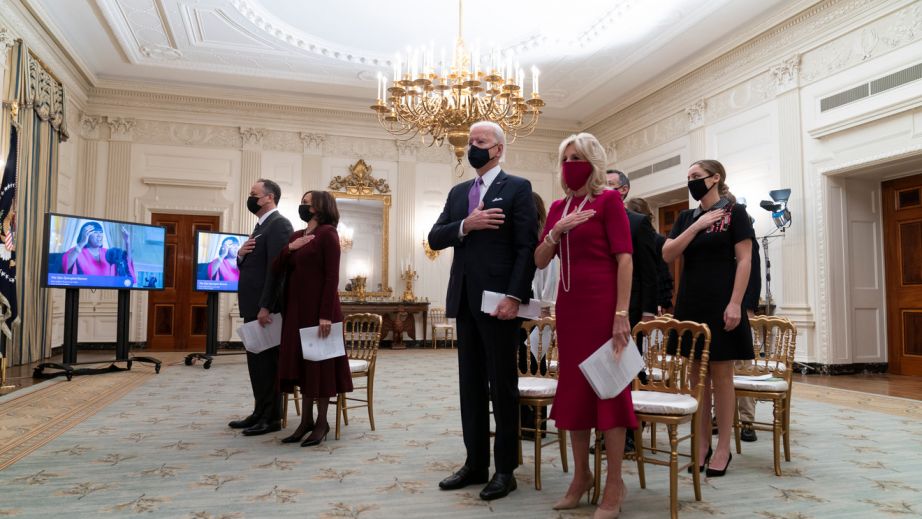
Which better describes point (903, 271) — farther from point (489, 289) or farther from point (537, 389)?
point (489, 289)

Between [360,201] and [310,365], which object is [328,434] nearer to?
[310,365]

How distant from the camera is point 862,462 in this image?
313 centimetres

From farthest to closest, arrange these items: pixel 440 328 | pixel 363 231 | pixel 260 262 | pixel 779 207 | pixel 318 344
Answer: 1. pixel 440 328
2. pixel 363 231
3. pixel 779 207
4. pixel 260 262
5. pixel 318 344

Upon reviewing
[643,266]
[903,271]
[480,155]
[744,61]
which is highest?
[744,61]

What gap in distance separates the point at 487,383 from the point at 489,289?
1.51ft

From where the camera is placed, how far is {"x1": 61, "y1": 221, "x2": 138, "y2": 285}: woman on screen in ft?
20.6

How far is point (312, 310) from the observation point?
3.54 meters

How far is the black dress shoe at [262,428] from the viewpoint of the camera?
3.72 m

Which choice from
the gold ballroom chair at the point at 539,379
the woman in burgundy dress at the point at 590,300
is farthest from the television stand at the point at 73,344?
the woman in burgundy dress at the point at 590,300

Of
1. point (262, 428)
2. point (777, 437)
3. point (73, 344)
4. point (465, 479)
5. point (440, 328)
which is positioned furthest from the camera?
point (440, 328)

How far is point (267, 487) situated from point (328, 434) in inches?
43.1

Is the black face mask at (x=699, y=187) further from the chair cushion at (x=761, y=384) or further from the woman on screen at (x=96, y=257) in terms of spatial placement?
the woman on screen at (x=96, y=257)

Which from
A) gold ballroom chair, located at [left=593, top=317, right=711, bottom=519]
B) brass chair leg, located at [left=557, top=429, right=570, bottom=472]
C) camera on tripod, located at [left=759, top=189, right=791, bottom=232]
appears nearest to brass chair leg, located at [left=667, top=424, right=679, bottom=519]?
gold ballroom chair, located at [left=593, top=317, right=711, bottom=519]

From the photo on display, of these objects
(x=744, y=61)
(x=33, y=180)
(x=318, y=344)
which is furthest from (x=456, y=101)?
(x=33, y=180)
